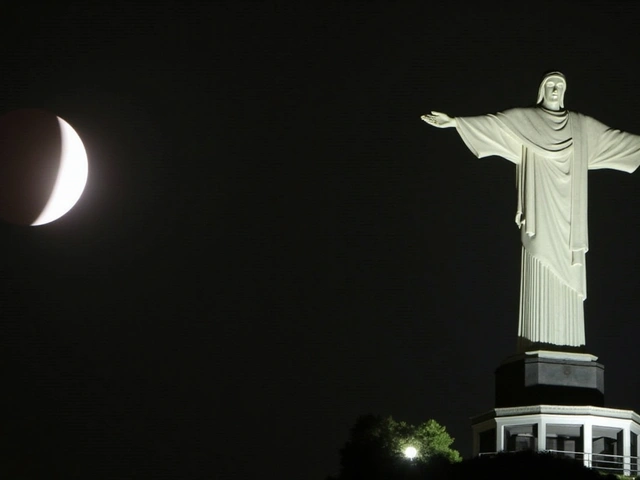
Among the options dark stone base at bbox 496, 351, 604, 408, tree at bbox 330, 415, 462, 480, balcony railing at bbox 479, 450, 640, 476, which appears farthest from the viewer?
dark stone base at bbox 496, 351, 604, 408

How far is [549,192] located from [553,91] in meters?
2.08

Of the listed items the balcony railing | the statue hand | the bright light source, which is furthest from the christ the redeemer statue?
the bright light source

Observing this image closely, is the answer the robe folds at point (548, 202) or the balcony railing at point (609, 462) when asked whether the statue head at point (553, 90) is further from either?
the balcony railing at point (609, 462)

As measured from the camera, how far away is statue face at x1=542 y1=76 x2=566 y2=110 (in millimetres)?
30141

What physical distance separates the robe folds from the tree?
336 cm

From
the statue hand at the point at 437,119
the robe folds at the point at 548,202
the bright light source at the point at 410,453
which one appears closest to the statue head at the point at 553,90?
the robe folds at the point at 548,202

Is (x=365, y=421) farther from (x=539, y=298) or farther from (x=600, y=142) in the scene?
(x=600, y=142)

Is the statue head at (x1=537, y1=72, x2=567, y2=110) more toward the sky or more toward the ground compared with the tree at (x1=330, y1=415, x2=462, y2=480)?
more toward the sky

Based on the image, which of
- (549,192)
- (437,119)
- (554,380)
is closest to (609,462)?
(554,380)

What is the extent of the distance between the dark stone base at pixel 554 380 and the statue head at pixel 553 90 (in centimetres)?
499

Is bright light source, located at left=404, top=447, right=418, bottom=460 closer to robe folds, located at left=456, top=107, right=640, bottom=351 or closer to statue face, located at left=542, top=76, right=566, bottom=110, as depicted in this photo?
robe folds, located at left=456, top=107, right=640, bottom=351

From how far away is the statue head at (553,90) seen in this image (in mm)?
30141

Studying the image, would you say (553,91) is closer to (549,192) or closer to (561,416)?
(549,192)

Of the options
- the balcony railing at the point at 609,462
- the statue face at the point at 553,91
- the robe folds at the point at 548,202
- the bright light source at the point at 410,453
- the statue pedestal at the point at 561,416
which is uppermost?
the statue face at the point at 553,91
